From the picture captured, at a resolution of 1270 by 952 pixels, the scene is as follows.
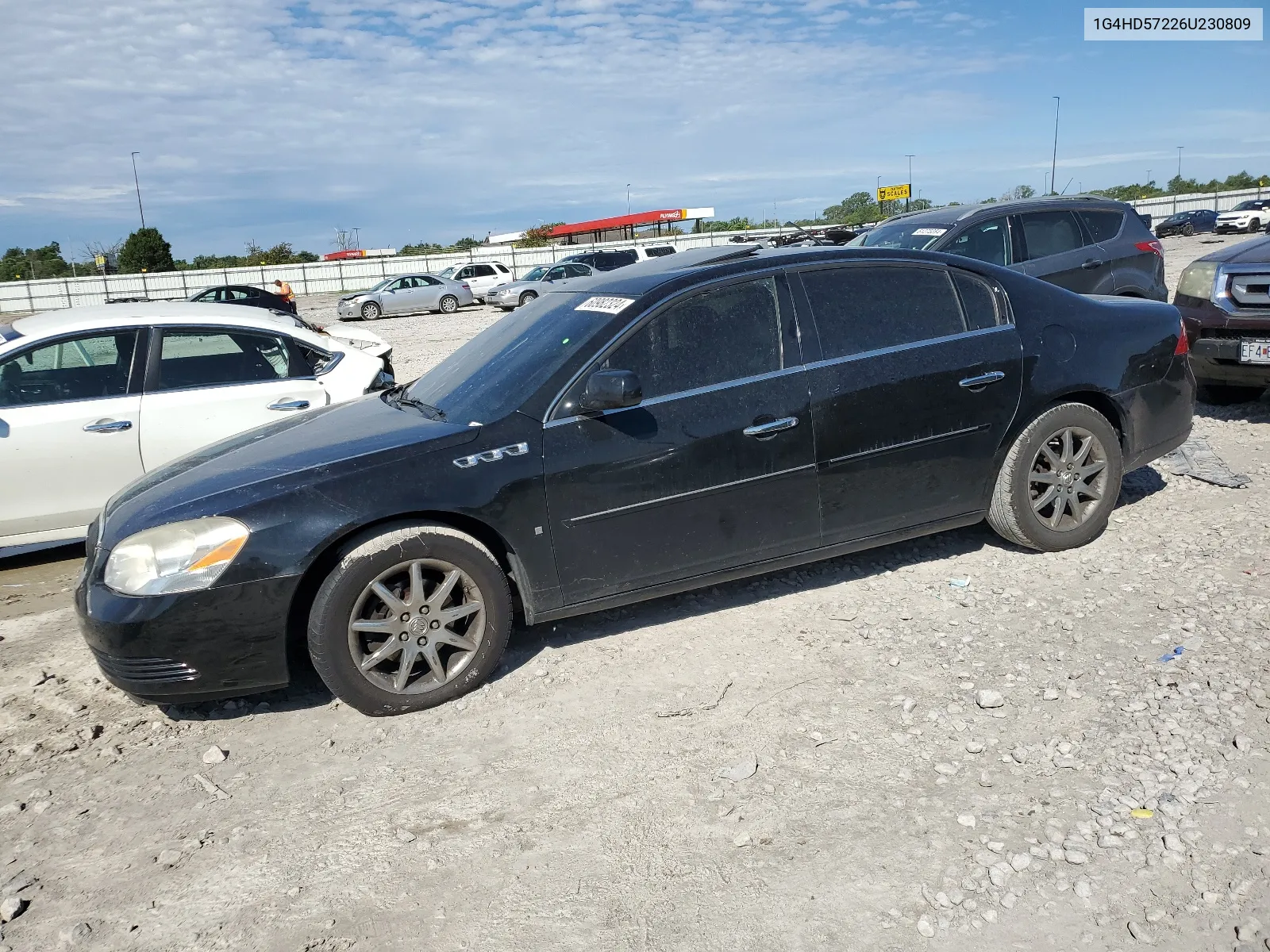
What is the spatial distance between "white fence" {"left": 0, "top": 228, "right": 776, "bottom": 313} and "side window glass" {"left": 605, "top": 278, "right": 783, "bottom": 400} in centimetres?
4244

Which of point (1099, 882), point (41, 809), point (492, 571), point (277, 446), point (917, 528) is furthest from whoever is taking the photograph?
point (917, 528)

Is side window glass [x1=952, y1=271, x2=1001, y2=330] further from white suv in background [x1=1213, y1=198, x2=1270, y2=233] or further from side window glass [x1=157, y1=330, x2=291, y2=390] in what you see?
white suv in background [x1=1213, y1=198, x2=1270, y2=233]

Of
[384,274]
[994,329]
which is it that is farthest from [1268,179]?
[994,329]

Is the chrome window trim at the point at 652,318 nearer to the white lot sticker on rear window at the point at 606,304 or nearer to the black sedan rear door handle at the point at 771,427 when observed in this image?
the white lot sticker on rear window at the point at 606,304

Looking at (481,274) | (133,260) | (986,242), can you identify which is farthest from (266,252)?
(986,242)

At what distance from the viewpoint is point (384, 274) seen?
55.5 m

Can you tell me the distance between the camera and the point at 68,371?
6.03m

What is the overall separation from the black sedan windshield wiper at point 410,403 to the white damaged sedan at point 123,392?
1.44 m

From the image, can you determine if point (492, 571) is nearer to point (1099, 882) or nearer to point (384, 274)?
point (1099, 882)

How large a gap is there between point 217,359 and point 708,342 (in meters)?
3.62

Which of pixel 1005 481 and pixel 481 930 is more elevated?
pixel 1005 481

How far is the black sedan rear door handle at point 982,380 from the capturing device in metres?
4.68

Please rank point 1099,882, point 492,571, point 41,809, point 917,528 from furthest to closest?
1. point 917,528
2. point 492,571
3. point 41,809
4. point 1099,882

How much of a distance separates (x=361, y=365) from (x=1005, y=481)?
13.8ft
